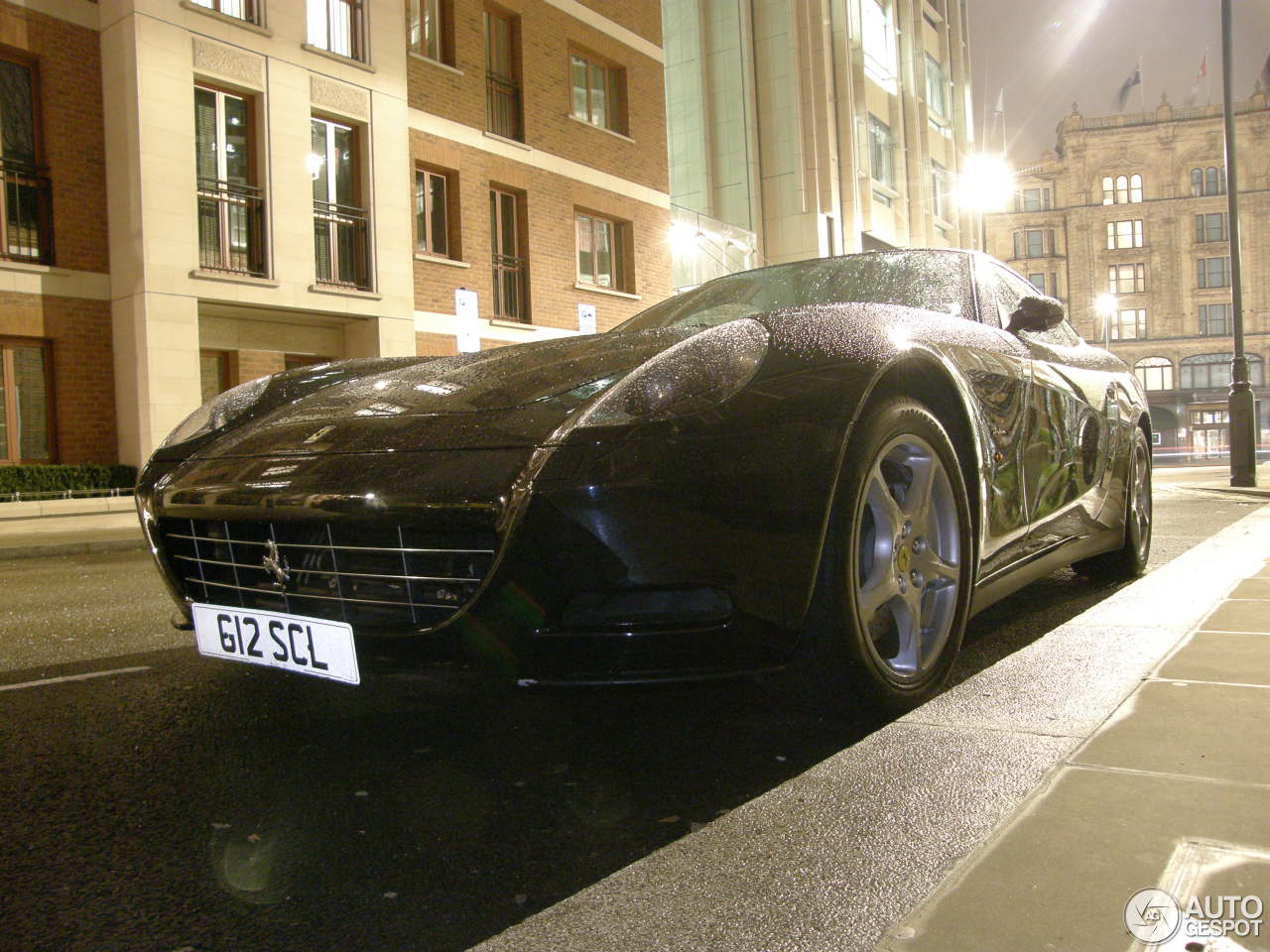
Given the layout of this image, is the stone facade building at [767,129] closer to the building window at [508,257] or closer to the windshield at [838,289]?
Result: the building window at [508,257]

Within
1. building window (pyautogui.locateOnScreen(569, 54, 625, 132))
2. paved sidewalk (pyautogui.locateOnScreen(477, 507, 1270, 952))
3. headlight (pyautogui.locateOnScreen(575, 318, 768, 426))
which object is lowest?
paved sidewalk (pyautogui.locateOnScreen(477, 507, 1270, 952))

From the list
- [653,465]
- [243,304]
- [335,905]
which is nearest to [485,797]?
[335,905]

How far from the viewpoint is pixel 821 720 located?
7.86 feet

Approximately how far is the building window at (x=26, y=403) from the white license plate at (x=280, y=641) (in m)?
10.3

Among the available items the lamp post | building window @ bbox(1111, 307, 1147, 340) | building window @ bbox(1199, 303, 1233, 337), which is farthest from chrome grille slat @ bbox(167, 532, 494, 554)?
building window @ bbox(1199, 303, 1233, 337)

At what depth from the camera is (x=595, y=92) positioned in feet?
59.8

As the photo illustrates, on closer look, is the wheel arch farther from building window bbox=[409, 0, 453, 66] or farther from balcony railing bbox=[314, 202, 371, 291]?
building window bbox=[409, 0, 453, 66]

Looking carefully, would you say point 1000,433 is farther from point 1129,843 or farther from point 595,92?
point 595,92

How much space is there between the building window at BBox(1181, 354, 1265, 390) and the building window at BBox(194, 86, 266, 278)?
55951mm

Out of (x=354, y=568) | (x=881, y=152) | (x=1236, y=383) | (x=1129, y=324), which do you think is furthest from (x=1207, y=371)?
(x=354, y=568)

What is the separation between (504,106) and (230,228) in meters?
5.55

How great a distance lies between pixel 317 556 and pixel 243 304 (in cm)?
1132

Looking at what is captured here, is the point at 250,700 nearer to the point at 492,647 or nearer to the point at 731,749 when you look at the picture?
the point at 492,647

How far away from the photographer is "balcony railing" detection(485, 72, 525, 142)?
1603 cm
